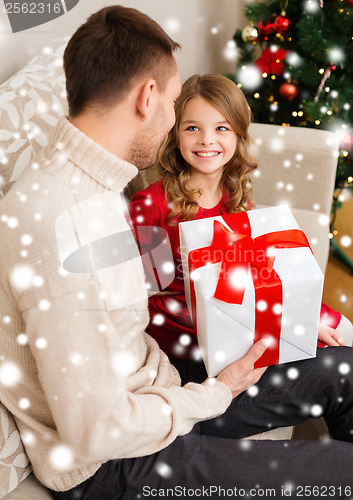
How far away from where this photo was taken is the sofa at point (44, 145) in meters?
0.90

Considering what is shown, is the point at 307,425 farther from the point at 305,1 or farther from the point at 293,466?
the point at 305,1

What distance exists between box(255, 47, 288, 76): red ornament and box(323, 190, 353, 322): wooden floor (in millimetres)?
745

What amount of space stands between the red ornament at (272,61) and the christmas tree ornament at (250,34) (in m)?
0.08

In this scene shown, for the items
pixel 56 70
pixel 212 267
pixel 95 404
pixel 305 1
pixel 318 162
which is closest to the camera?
pixel 95 404

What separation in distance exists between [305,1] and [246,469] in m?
1.85

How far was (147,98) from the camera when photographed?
35.2 inches

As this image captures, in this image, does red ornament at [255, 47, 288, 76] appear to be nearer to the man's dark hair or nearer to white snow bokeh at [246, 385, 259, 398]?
the man's dark hair

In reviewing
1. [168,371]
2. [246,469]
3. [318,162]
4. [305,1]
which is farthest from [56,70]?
[305,1]

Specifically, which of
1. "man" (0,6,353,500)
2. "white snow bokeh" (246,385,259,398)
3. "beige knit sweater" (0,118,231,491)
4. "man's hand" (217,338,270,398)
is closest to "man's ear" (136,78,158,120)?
"man" (0,6,353,500)

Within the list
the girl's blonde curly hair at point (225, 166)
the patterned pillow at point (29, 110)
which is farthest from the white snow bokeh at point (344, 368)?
the patterned pillow at point (29, 110)

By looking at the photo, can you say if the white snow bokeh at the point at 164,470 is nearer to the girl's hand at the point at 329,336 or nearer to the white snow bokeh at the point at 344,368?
the white snow bokeh at the point at 344,368

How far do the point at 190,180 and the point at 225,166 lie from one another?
144mm

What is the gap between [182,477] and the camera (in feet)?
2.89

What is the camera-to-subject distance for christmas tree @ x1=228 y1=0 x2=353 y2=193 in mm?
1942
